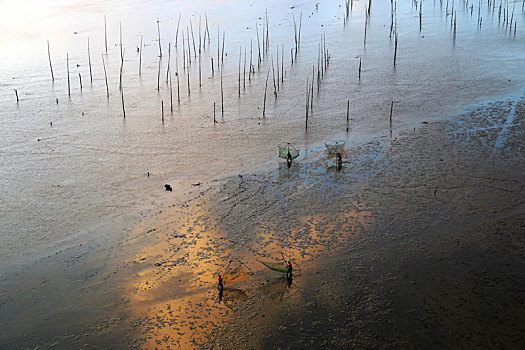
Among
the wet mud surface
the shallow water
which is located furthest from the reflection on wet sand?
the shallow water

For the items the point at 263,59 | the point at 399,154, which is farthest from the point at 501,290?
the point at 263,59

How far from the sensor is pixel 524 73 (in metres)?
7.72

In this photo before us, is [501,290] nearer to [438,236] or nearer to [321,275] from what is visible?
[438,236]

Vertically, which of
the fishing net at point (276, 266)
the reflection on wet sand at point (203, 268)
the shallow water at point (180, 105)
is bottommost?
the reflection on wet sand at point (203, 268)

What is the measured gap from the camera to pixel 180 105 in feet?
23.9

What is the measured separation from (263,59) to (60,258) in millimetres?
6951

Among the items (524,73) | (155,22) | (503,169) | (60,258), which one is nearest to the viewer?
(60,258)

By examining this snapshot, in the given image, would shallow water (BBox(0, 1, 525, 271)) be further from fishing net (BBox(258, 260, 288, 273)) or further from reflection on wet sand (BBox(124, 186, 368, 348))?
fishing net (BBox(258, 260, 288, 273))

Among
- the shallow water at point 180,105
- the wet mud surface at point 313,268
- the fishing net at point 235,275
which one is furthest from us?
the shallow water at point 180,105

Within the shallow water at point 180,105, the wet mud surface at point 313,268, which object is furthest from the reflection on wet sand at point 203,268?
the shallow water at point 180,105

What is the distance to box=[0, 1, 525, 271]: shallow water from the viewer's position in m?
4.54

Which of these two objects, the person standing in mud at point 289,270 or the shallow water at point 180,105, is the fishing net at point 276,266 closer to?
the person standing in mud at point 289,270

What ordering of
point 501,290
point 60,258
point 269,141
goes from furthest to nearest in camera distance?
point 269,141 → point 60,258 → point 501,290

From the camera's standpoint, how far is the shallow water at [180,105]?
179 inches
